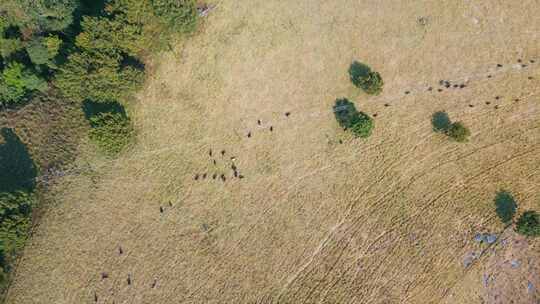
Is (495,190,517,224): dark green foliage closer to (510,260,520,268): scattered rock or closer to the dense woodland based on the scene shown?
(510,260,520,268): scattered rock

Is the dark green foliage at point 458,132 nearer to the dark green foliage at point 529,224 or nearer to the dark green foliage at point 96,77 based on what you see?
the dark green foliage at point 529,224

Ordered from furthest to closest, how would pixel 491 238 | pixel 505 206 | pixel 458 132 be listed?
pixel 505 206 < pixel 491 238 < pixel 458 132

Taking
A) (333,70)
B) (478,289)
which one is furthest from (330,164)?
(478,289)

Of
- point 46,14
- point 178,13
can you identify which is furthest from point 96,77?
point 178,13

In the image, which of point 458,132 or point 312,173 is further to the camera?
point 312,173

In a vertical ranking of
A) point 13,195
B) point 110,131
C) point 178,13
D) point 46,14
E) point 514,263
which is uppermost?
point 178,13

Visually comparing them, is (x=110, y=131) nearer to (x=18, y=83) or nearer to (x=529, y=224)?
(x=18, y=83)

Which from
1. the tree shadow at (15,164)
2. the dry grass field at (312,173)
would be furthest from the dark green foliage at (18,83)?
the dry grass field at (312,173)
